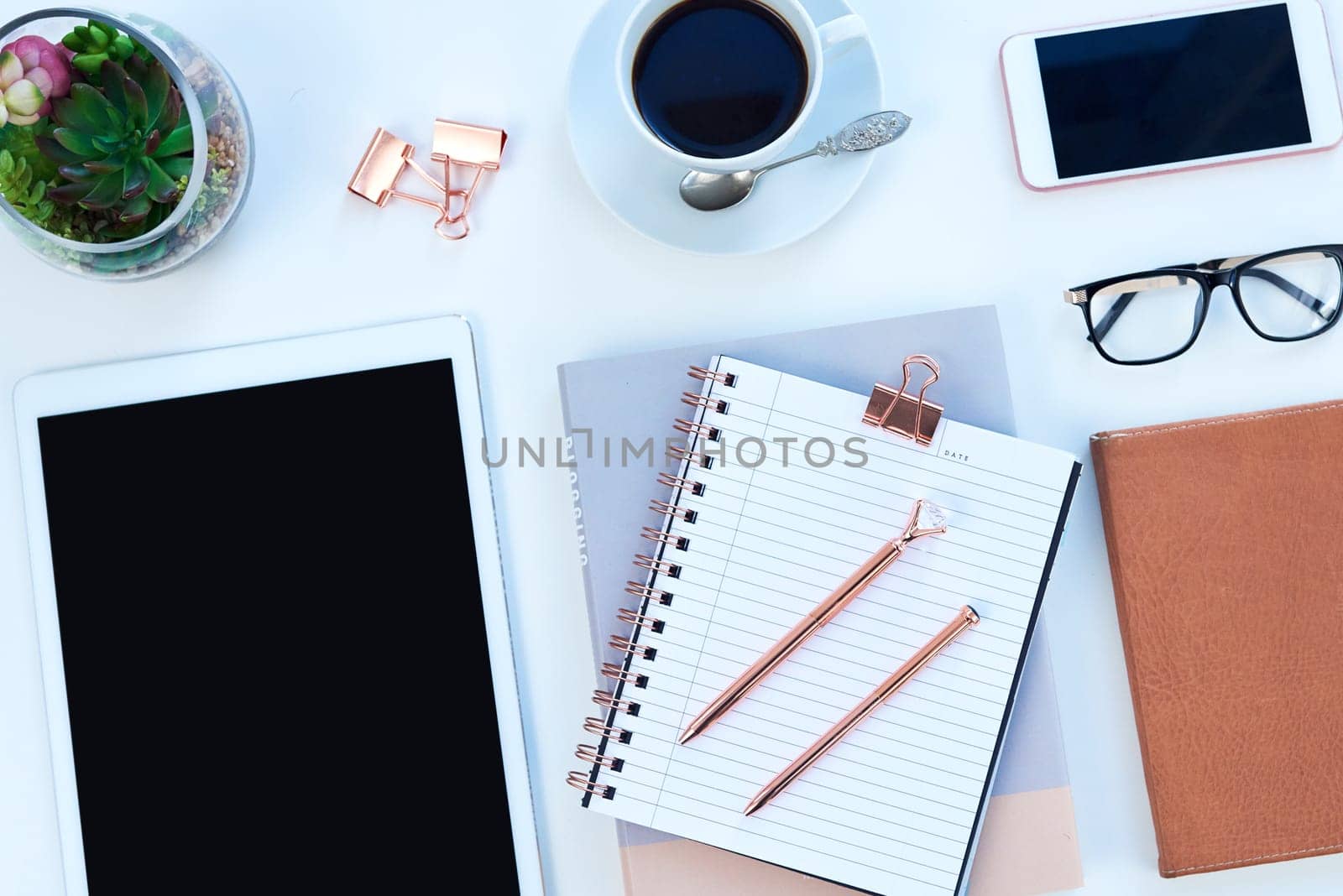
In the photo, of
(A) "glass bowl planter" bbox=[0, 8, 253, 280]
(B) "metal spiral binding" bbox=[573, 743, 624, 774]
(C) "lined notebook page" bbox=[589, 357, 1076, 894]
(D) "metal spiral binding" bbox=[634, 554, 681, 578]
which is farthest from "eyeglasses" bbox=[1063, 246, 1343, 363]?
(A) "glass bowl planter" bbox=[0, 8, 253, 280]

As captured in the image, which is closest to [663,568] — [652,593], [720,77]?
[652,593]

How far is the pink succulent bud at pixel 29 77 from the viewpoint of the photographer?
0.59m

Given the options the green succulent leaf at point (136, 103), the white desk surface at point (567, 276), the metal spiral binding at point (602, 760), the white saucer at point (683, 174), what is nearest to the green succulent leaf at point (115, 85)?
the green succulent leaf at point (136, 103)

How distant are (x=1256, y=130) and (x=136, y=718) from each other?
0.92m

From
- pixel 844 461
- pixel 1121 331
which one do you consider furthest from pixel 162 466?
pixel 1121 331

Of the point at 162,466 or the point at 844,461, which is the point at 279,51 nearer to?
the point at 162,466

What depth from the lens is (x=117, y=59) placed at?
0.62 meters

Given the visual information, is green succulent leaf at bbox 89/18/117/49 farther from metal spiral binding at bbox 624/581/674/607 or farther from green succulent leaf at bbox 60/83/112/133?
metal spiral binding at bbox 624/581/674/607

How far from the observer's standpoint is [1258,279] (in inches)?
28.7

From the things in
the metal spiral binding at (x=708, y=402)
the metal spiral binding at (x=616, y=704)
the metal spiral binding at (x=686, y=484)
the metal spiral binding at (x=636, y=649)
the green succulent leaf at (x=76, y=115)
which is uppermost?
the green succulent leaf at (x=76, y=115)

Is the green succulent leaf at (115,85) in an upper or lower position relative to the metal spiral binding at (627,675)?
upper

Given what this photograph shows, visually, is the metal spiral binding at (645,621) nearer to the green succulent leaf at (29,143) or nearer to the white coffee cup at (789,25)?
the white coffee cup at (789,25)

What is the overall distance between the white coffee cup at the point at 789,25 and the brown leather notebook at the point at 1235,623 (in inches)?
12.6

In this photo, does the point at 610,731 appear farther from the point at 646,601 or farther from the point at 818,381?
the point at 818,381
